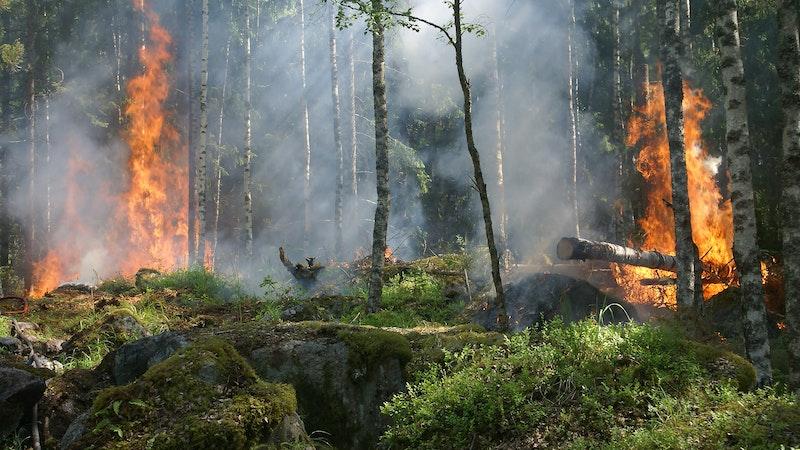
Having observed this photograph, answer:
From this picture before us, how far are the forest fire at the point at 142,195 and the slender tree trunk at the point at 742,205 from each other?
967 inches

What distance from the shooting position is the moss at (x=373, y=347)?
241 inches

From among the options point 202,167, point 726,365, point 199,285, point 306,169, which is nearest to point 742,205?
point 726,365

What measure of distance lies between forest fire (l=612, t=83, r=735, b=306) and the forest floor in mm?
9080

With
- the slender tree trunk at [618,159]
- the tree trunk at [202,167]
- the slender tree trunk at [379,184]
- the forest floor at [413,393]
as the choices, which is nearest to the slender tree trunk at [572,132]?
the slender tree trunk at [618,159]

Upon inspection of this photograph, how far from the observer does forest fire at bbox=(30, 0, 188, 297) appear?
2770cm

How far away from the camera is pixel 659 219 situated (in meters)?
21.0

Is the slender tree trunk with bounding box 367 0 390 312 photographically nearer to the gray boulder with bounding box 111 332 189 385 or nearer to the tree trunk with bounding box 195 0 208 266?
the gray boulder with bounding box 111 332 189 385

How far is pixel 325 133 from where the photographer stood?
1432 inches

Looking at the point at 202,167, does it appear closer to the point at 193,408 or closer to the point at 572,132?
the point at 572,132

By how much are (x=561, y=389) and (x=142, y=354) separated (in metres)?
4.43

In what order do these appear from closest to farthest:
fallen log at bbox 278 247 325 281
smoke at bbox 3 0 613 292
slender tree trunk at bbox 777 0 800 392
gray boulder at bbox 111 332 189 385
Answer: gray boulder at bbox 111 332 189 385 → slender tree trunk at bbox 777 0 800 392 → fallen log at bbox 278 247 325 281 → smoke at bbox 3 0 613 292

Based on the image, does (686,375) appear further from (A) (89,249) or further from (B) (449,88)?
(A) (89,249)

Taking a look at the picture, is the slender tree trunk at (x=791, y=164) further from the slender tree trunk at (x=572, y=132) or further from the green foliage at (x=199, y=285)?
the slender tree trunk at (x=572, y=132)

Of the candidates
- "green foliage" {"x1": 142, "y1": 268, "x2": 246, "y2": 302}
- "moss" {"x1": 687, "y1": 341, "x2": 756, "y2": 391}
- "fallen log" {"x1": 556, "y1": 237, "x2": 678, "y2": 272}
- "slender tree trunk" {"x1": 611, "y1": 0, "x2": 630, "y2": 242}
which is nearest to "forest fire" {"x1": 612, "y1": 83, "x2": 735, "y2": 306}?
"fallen log" {"x1": 556, "y1": 237, "x2": 678, "y2": 272}
